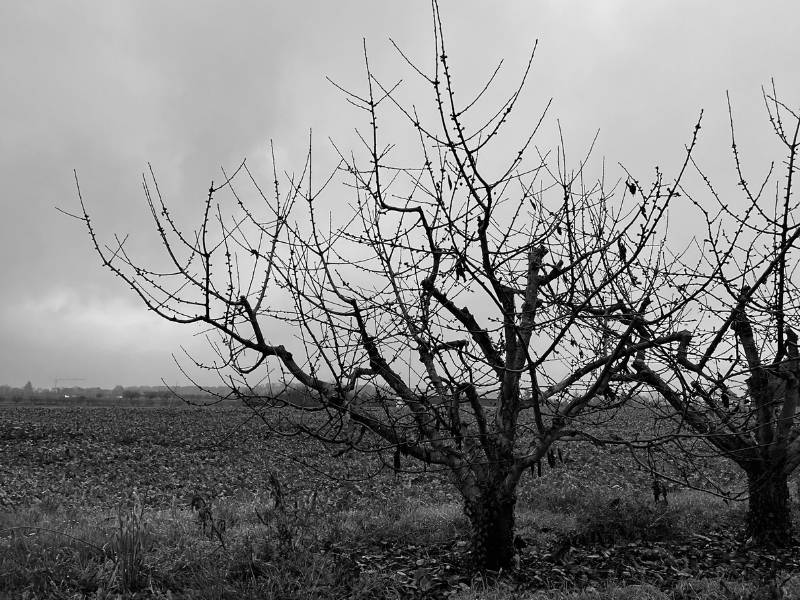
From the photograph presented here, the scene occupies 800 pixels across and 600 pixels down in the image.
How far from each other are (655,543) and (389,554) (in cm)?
275

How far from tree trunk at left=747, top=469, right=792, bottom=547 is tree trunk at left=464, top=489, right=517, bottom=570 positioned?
2.91m

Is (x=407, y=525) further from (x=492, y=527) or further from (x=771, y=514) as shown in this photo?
(x=771, y=514)

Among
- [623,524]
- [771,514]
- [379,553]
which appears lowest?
[379,553]

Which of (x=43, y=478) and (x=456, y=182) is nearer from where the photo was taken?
(x=456, y=182)

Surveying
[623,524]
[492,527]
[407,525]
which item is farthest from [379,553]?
[623,524]

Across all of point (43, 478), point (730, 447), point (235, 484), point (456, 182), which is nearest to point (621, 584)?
point (730, 447)

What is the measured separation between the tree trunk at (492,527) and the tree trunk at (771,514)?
2907 millimetres

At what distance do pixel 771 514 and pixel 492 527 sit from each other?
3280 mm

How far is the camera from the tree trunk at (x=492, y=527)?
505 centimetres

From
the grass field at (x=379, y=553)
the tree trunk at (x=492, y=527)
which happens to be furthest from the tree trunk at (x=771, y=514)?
the tree trunk at (x=492, y=527)

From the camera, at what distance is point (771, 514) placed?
247 inches

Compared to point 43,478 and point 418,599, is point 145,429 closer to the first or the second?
point 43,478

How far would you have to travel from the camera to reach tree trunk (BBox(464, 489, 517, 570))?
5.05m

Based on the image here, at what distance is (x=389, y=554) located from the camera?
19.4 ft
